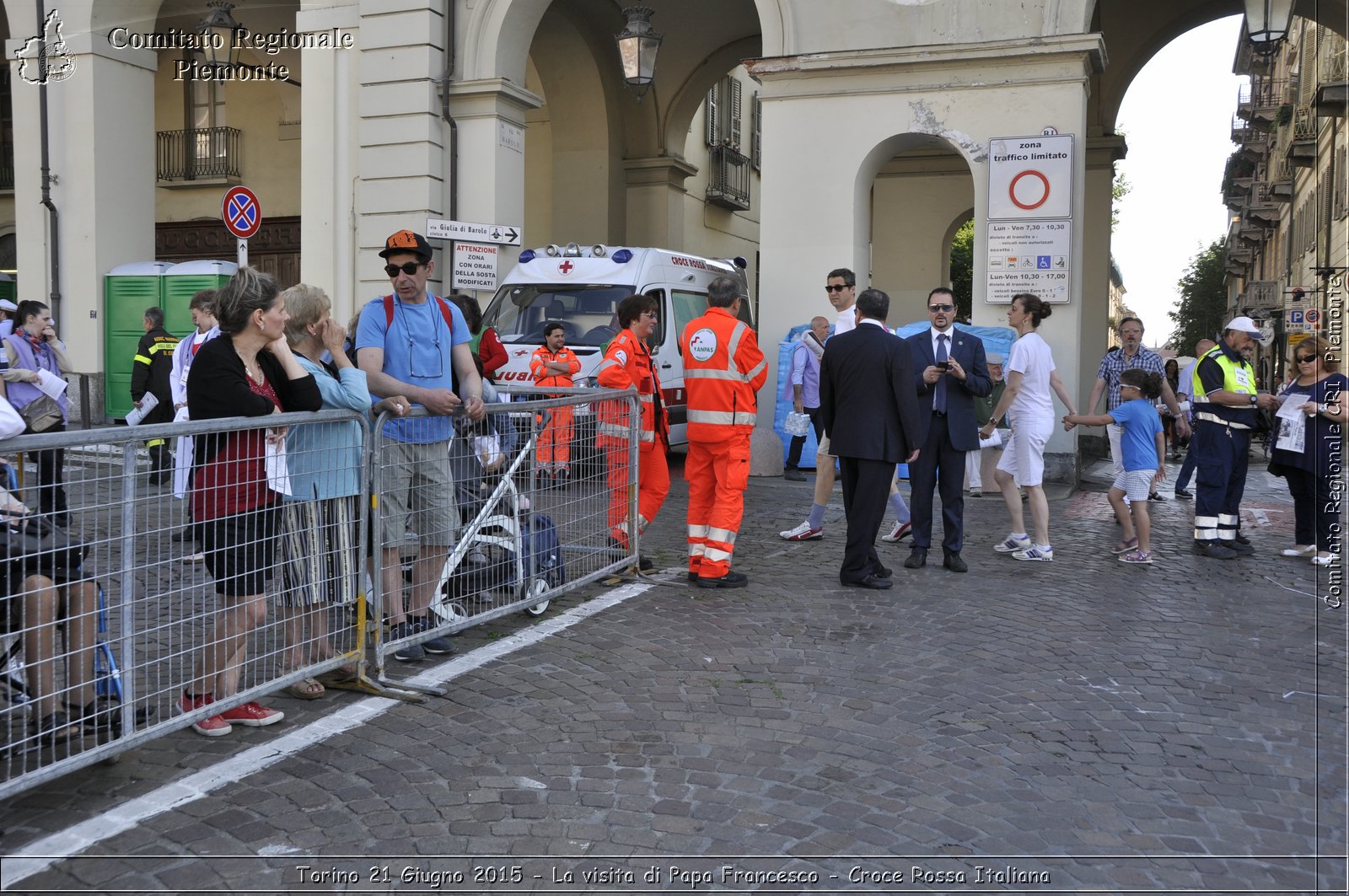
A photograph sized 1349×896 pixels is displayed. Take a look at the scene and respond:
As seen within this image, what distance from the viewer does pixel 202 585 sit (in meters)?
4.40

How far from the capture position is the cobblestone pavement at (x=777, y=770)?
3.50m

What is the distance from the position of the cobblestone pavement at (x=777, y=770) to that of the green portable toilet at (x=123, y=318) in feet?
43.0

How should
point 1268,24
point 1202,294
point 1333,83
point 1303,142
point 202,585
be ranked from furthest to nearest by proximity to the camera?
point 1202,294, point 1303,142, point 1333,83, point 1268,24, point 202,585

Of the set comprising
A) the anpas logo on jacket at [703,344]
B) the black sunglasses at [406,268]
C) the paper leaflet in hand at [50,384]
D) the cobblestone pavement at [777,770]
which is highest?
the black sunglasses at [406,268]

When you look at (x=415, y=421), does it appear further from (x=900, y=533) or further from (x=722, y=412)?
(x=900, y=533)

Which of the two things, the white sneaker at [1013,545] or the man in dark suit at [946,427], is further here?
the white sneaker at [1013,545]

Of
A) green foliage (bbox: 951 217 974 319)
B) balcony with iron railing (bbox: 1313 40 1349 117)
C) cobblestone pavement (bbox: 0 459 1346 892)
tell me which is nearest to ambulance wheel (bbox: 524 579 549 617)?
cobblestone pavement (bbox: 0 459 1346 892)

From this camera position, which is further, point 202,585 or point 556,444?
point 556,444

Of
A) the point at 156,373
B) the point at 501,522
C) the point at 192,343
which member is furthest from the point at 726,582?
A: the point at 156,373

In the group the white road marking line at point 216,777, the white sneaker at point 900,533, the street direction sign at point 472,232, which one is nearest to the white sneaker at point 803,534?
the white sneaker at point 900,533

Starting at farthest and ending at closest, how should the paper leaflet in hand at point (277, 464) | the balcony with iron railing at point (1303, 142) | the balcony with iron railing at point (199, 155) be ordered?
the balcony with iron railing at point (1303, 142), the balcony with iron railing at point (199, 155), the paper leaflet in hand at point (277, 464)

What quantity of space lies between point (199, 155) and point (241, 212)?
38.6ft

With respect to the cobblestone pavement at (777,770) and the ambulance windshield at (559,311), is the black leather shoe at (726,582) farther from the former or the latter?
the ambulance windshield at (559,311)

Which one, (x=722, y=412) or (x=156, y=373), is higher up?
(x=156, y=373)
